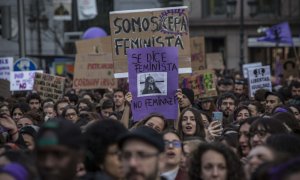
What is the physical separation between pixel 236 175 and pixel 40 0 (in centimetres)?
3881

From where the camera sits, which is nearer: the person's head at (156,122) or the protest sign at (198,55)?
the person's head at (156,122)

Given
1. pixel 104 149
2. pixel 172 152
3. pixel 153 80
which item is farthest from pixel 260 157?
pixel 153 80

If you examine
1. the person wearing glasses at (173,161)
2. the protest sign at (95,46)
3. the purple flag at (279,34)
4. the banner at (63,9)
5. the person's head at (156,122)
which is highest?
the banner at (63,9)

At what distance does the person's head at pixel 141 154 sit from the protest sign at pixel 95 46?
16.5 meters

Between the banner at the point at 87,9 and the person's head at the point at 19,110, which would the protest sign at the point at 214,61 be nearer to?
the banner at the point at 87,9

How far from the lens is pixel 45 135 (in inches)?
206

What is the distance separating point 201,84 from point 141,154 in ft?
37.8

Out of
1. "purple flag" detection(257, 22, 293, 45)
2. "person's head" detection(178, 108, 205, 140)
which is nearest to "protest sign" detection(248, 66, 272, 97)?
"person's head" detection(178, 108, 205, 140)

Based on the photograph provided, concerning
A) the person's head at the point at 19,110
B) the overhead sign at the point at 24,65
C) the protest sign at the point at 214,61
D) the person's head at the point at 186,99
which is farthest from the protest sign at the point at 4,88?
the protest sign at the point at 214,61

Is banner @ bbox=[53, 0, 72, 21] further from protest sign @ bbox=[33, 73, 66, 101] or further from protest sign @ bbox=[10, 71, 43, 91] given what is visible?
protest sign @ bbox=[33, 73, 66, 101]

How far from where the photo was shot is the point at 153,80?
1205 centimetres

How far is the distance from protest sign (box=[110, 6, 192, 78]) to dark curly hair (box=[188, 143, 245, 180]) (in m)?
6.62

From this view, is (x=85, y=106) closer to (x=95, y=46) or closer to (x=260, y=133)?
(x=260, y=133)

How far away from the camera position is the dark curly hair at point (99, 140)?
595 cm
